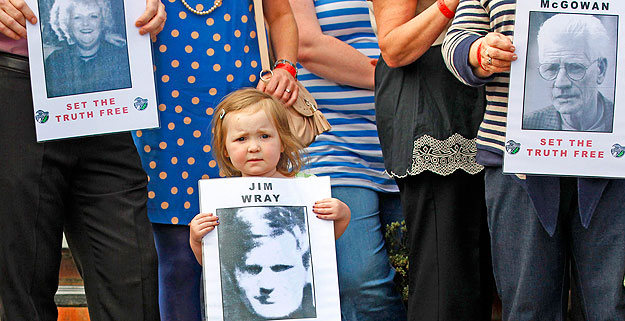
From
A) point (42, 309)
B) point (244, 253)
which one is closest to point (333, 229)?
point (244, 253)

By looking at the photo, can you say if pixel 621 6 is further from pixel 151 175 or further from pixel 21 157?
pixel 21 157

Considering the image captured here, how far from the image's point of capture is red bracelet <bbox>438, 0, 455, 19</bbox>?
255cm

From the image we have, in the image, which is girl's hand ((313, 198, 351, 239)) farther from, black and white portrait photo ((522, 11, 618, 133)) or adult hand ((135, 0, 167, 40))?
adult hand ((135, 0, 167, 40))

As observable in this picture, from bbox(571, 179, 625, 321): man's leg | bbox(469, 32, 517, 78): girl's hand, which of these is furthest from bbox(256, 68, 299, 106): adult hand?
bbox(571, 179, 625, 321): man's leg

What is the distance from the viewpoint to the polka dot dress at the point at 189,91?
8.91 ft

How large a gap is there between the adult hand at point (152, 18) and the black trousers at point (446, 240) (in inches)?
36.2

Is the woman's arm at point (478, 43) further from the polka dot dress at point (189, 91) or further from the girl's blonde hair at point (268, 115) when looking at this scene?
the polka dot dress at point (189, 91)

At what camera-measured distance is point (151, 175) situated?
276 centimetres

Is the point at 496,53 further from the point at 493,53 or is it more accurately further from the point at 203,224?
the point at 203,224

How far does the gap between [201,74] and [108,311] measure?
0.80 metres

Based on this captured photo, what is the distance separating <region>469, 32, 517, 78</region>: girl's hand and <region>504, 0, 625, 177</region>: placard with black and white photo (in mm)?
33

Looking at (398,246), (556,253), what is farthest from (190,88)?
(556,253)

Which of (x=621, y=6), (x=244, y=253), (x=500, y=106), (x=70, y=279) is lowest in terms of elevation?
(x=70, y=279)

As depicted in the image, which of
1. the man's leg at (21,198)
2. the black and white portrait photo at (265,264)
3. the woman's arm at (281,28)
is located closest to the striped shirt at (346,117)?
the woman's arm at (281,28)
